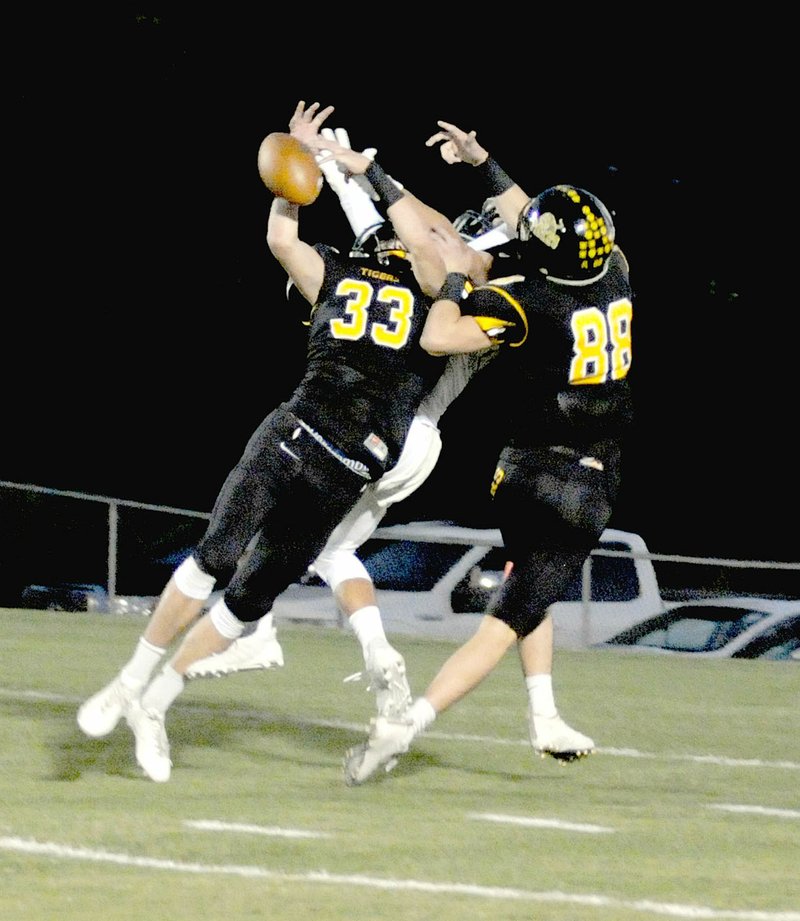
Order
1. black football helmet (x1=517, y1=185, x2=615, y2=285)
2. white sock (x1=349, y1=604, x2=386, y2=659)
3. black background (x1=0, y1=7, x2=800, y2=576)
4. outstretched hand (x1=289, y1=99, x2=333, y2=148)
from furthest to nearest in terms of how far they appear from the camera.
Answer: black background (x1=0, y1=7, x2=800, y2=576) → white sock (x1=349, y1=604, x2=386, y2=659) → outstretched hand (x1=289, y1=99, x2=333, y2=148) → black football helmet (x1=517, y1=185, x2=615, y2=285)

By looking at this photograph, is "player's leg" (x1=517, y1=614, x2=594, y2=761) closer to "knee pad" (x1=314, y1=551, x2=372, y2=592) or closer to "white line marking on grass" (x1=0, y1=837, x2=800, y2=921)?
"knee pad" (x1=314, y1=551, x2=372, y2=592)

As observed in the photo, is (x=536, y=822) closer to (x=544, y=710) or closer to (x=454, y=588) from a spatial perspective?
(x=544, y=710)

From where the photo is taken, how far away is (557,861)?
20.5 feet

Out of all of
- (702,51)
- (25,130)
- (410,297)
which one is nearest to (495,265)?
(410,297)

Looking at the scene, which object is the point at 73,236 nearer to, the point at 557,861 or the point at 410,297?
the point at 410,297

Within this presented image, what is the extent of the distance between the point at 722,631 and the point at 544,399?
8.76 meters

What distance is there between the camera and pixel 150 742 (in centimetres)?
761

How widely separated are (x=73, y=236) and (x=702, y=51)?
7.88 metres

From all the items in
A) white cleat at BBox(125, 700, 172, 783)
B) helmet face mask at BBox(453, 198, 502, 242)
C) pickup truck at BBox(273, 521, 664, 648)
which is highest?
helmet face mask at BBox(453, 198, 502, 242)

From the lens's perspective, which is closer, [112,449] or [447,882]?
[447,882]

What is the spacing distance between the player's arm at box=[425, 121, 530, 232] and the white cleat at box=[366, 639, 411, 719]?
1646mm

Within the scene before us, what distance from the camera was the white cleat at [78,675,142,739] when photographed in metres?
7.75

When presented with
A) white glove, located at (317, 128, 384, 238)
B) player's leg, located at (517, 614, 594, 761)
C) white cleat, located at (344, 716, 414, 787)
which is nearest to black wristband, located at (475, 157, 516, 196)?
white glove, located at (317, 128, 384, 238)

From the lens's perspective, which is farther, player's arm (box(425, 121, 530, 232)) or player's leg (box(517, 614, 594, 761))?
player's arm (box(425, 121, 530, 232))
